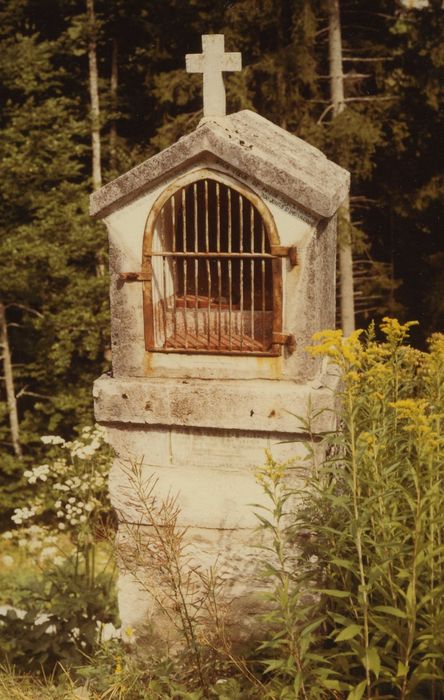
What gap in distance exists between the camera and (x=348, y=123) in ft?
36.9

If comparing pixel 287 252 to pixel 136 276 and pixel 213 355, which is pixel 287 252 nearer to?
pixel 213 355

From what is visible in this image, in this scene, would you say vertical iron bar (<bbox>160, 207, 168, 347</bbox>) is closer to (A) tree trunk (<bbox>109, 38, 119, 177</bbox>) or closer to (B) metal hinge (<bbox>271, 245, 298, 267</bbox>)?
(B) metal hinge (<bbox>271, 245, 298, 267</bbox>)

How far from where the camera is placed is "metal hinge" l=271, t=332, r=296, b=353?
13.1ft

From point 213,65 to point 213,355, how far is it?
1693mm

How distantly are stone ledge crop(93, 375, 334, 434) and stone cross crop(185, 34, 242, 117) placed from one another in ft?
5.14

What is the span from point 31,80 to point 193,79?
274cm

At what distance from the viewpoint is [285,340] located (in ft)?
13.1

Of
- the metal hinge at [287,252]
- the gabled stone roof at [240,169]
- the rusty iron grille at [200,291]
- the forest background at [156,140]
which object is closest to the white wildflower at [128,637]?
the rusty iron grille at [200,291]

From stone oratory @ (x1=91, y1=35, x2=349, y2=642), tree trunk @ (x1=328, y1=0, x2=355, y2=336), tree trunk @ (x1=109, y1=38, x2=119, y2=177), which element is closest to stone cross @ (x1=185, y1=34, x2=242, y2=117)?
stone oratory @ (x1=91, y1=35, x2=349, y2=642)

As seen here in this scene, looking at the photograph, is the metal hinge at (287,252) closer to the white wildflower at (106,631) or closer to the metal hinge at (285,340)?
the metal hinge at (285,340)

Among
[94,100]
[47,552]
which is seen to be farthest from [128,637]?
[94,100]

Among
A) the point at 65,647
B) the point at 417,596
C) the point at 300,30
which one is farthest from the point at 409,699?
the point at 300,30

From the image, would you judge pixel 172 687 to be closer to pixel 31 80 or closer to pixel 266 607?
pixel 266 607

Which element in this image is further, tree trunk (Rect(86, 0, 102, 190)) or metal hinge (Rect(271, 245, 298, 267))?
tree trunk (Rect(86, 0, 102, 190))
